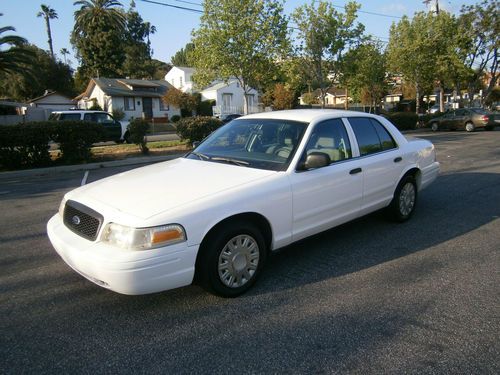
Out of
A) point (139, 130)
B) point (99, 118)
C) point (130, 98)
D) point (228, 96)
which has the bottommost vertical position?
point (139, 130)

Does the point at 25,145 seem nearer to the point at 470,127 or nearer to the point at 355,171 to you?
the point at 355,171

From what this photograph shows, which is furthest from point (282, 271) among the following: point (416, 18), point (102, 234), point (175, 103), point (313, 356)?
point (175, 103)

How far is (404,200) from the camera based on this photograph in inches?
223

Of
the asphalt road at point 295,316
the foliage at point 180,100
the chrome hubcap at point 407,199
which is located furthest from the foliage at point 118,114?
the chrome hubcap at point 407,199

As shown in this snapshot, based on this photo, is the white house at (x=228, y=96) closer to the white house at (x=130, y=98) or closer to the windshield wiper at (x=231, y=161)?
the white house at (x=130, y=98)

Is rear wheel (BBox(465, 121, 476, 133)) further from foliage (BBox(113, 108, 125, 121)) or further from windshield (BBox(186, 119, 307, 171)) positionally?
foliage (BBox(113, 108, 125, 121))

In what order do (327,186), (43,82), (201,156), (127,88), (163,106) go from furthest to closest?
(43,82) < (163,106) < (127,88) < (201,156) < (327,186)

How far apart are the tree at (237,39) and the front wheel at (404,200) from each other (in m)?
17.9

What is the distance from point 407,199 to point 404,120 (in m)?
22.5

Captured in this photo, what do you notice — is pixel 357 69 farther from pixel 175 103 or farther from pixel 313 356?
pixel 313 356

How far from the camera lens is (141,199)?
11.3ft

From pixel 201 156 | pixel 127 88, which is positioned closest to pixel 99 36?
pixel 127 88

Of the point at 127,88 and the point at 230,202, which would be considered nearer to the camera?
the point at 230,202

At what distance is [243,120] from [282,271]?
6.31 ft
